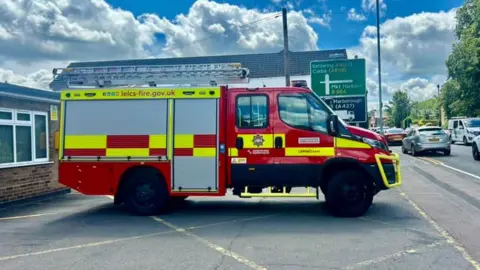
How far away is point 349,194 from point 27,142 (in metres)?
8.12

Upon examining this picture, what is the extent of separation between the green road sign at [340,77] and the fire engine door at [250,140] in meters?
8.05

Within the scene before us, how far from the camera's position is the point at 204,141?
842 centimetres

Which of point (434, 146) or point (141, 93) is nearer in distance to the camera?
point (141, 93)

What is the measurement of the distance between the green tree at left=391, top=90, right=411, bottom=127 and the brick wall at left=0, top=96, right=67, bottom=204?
68.2 meters

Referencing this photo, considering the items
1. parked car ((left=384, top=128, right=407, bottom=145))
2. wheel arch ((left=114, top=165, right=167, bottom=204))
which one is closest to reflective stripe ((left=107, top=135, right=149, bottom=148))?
wheel arch ((left=114, top=165, right=167, bottom=204))

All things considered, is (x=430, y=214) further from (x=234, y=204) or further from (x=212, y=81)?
(x=212, y=81)

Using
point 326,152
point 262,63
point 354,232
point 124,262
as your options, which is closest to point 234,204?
point 326,152

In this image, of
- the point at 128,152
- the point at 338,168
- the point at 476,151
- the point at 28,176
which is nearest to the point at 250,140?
the point at 338,168

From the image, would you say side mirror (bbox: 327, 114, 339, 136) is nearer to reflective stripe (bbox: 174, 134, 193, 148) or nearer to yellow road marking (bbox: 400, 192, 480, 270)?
yellow road marking (bbox: 400, 192, 480, 270)

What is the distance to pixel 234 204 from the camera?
9.96m

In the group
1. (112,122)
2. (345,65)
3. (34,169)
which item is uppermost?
(345,65)

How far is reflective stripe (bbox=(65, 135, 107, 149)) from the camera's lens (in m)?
8.70

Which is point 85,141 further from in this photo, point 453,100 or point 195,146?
point 453,100

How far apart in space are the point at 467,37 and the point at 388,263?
33503 mm
